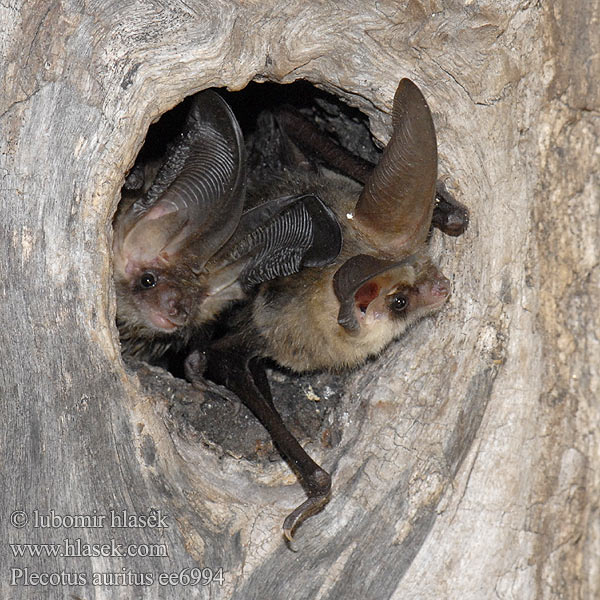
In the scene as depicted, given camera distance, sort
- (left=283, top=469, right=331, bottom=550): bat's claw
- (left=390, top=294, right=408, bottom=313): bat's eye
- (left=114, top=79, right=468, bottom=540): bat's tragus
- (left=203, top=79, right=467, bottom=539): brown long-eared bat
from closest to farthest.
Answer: (left=203, top=79, right=467, bottom=539): brown long-eared bat, (left=283, top=469, right=331, bottom=550): bat's claw, (left=114, top=79, right=468, bottom=540): bat's tragus, (left=390, top=294, right=408, bottom=313): bat's eye

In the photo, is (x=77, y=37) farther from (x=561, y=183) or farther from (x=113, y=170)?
(x=561, y=183)

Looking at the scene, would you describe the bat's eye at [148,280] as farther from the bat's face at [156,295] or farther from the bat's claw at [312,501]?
the bat's claw at [312,501]

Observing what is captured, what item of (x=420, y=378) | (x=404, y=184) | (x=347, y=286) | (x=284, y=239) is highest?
(x=404, y=184)

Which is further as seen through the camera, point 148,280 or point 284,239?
point 148,280

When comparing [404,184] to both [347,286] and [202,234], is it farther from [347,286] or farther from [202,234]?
[202,234]

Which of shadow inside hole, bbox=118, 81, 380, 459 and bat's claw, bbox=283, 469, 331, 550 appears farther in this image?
shadow inside hole, bbox=118, 81, 380, 459

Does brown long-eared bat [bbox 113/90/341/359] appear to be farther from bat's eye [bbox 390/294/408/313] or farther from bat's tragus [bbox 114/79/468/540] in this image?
bat's eye [bbox 390/294/408/313]

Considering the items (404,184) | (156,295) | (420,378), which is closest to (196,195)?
(156,295)

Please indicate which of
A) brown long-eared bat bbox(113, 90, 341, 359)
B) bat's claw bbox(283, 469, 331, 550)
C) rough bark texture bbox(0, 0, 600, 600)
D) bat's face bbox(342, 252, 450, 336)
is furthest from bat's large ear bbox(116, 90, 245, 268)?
bat's claw bbox(283, 469, 331, 550)
